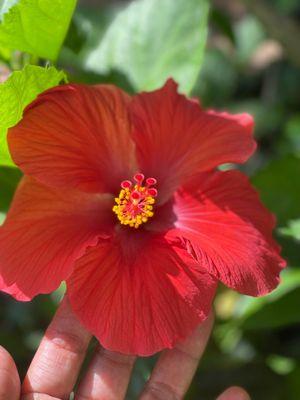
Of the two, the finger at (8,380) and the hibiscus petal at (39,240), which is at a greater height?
the hibiscus petal at (39,240)

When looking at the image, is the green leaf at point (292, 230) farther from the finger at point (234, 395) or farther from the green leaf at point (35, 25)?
the green leaf at point (35, 25)

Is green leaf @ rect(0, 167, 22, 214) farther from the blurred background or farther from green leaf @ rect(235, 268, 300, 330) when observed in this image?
green leaf @ rect(235, 268, 300, 330)

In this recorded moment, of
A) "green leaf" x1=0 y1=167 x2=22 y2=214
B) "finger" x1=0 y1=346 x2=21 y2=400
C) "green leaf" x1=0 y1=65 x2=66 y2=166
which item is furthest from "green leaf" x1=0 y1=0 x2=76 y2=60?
"finger" x1=0 y1=346 x2=21 y2=400

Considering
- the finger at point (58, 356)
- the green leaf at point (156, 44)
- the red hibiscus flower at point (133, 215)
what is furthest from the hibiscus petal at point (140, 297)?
the green leaf at point (156, 44)

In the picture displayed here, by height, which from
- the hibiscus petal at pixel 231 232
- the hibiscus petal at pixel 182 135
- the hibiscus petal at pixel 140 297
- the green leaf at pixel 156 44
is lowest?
the hibiscus petal at pixel 140 297

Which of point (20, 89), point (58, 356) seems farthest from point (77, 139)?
point (58, 356)

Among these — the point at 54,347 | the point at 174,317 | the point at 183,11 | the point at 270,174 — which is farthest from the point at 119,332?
the point at 183,11

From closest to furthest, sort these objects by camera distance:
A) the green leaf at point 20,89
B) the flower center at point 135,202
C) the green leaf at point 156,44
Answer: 1. the green leaf at point 20,89
2. the flower center at point 135,202
3. the green leaf at point 156,44

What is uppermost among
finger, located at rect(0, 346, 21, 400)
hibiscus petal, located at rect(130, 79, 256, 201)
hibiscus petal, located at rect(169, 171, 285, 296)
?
hibiscus petal, located at rect(130, 79, 256, 201)
